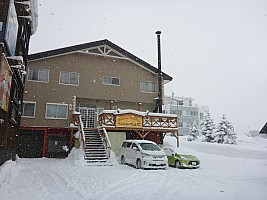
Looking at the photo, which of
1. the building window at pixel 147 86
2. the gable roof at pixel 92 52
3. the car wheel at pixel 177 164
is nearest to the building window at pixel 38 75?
the gable roof at pixel 92 52

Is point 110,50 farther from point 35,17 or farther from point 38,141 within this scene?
point 38,141

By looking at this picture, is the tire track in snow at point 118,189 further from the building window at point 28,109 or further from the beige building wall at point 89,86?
the building window at point 28,109

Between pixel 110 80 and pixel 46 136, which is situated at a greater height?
pixel 110 80

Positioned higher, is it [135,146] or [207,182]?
[135,146]

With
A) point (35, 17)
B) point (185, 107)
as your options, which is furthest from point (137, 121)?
point (185, 107)

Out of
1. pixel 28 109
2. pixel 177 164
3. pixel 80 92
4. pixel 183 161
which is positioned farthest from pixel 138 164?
pixel 28 109

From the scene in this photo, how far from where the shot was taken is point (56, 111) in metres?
20.5

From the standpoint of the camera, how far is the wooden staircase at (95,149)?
1498 cm

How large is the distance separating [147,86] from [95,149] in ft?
31.5

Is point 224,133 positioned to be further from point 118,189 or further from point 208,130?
point 118,189

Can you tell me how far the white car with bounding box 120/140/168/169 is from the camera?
13055mm

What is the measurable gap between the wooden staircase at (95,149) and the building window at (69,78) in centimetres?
499

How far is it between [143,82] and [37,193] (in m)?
17.4

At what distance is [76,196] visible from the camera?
6.90 meters
